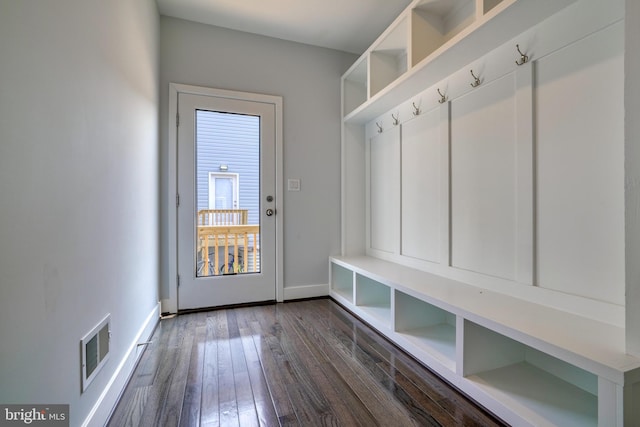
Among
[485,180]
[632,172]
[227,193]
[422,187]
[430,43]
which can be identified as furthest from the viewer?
[227,193]

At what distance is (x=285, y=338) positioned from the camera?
6.75ft

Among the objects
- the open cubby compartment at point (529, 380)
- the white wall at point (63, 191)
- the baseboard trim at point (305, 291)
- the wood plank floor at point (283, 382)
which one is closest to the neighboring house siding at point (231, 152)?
the baseboard trim at point (305, 291)

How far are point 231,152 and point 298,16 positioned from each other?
A: 1320mm

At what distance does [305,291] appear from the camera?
2.95m

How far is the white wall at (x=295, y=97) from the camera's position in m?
2.58

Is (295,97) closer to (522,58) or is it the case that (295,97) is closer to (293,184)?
(293,184)

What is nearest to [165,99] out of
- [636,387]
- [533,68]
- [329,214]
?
[329,214]

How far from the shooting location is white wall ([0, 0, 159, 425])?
74 cm

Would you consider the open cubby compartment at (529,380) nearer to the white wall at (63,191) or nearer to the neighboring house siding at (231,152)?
the white wall at (63,191)

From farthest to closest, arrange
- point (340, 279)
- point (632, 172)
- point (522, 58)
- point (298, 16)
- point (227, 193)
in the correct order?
point (340, 279)
point (227, 193)
point (298, 16)
point (522, 58)
point (632, 172)

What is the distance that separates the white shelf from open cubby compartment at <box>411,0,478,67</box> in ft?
6.12

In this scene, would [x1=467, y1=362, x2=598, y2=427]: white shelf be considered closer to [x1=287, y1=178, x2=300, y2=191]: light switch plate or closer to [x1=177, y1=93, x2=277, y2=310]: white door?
[x1=177, y1=93, x2=277, y2=310]: white door

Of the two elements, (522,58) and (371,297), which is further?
(371,297)

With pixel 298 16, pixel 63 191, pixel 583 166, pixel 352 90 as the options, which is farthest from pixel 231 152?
pixel 583 166
